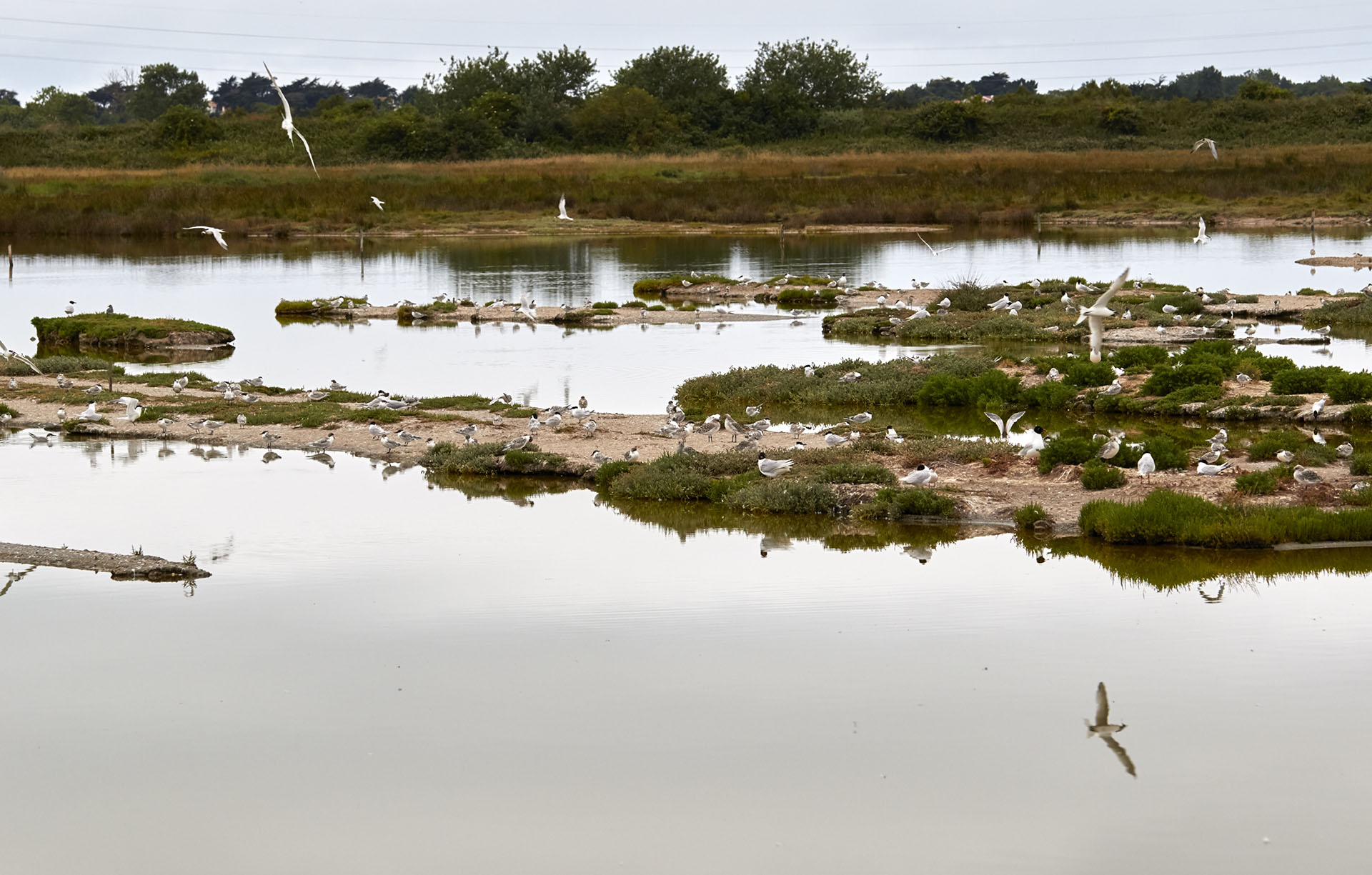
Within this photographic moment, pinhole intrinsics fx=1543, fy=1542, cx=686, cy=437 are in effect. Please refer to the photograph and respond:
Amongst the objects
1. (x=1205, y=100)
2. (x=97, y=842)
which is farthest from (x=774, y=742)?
(x=1205, y=100)

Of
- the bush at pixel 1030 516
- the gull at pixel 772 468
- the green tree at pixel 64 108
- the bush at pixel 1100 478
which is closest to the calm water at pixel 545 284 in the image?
the gull at pixel 772 468

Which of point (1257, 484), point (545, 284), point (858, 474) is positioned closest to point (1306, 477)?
point (1257, 484)

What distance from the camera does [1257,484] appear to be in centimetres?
1439

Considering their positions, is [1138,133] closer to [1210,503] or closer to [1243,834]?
[1210,503]

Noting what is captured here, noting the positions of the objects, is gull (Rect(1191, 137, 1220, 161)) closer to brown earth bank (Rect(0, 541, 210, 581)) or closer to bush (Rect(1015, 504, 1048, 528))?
bush (Rect(1015, 504, 1048, 528))

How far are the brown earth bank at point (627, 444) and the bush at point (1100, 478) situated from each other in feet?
0.31

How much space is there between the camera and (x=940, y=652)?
35.9ft

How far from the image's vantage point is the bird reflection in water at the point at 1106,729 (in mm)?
8922

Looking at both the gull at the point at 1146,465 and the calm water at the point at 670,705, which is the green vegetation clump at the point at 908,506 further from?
the gull at the point at 1146,465

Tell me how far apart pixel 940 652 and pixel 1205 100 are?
8209 cm

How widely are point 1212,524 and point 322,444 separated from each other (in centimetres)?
1023

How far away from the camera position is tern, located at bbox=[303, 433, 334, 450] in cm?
1841

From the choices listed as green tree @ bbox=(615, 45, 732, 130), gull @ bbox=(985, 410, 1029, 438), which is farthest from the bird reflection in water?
green tree @ bbox=(615, 45, 732, 130)

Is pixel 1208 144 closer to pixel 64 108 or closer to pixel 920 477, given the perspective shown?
pixel 920 477
